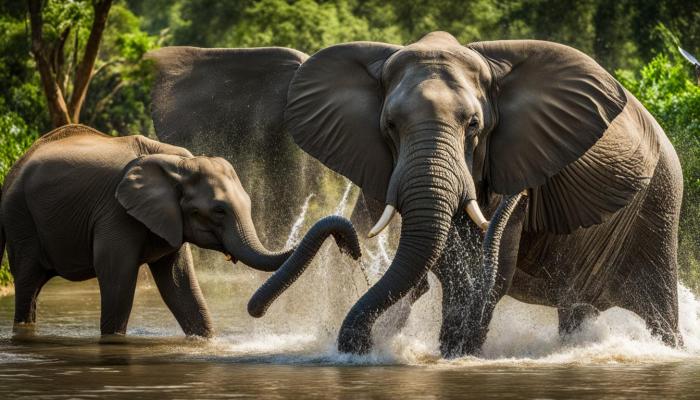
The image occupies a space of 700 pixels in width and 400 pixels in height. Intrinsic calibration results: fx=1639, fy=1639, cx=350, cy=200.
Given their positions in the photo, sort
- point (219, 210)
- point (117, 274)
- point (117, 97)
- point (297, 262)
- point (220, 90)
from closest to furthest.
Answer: point (297, 262) → point (219, 210) → point (117, 274) → point (220, 90) → point (117, 97)

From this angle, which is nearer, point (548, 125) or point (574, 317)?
point (548, 125)

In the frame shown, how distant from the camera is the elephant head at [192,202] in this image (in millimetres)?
13664

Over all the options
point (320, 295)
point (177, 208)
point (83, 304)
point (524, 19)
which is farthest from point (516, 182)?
point (524, 19)

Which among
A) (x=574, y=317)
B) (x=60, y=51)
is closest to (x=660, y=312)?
(x=574, y=317)

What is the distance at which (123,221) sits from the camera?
46.4 feet

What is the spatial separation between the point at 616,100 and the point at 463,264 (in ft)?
5.29

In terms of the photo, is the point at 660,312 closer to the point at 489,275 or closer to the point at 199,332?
the point at 489,275

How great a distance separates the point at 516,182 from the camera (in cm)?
1097

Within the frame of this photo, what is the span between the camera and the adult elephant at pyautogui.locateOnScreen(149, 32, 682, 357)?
1040cm

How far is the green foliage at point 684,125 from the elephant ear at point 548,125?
5521 millimetres

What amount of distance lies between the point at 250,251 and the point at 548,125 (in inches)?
130

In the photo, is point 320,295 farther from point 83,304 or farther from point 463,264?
point 83,304

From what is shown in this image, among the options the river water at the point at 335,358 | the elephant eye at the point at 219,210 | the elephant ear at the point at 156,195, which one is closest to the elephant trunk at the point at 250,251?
the elephant eye at the point at 219,210

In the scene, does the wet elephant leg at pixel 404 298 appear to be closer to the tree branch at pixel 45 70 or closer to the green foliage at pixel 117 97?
the tree branch at pixel 45 70
